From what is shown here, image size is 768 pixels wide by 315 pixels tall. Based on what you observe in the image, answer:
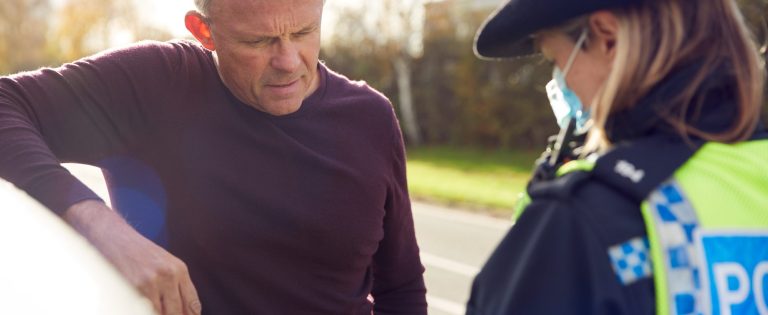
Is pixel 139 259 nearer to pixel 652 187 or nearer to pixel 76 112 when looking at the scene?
pixel 76 112

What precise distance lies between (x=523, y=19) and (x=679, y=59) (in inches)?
10.1

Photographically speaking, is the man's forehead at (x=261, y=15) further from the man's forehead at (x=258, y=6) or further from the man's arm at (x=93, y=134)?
the man's arm at (x=93, y=134)

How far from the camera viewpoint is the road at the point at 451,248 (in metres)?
7.21

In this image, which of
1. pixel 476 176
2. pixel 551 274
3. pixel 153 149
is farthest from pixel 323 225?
pixel 476 176

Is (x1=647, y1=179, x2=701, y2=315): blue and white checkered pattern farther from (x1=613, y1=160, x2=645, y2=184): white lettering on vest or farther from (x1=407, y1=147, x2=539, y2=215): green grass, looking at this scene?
(x1=407, y1=147, x2=539, y2=215): green grass

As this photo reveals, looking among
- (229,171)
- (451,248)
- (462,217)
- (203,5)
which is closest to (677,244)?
(229,171)

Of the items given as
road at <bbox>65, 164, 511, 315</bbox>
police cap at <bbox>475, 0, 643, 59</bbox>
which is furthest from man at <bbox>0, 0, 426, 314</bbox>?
road at <bbox>65, 164, 511, 315</bbox>

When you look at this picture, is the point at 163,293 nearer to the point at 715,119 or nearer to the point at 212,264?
the point at 212,264

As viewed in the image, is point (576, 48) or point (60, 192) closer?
point (576, 48)

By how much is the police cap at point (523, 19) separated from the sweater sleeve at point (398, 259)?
29.9 inches

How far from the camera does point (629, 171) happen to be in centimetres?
119

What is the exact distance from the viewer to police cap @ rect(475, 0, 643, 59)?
4.20 ft

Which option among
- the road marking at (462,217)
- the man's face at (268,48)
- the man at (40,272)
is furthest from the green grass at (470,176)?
the man's face at (268,48)

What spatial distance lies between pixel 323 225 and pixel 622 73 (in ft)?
3.43
